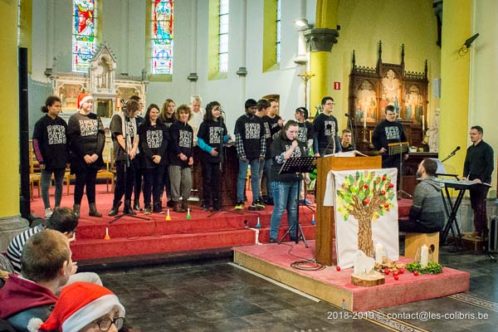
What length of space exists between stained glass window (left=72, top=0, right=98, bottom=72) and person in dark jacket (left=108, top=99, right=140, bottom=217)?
9325 mm

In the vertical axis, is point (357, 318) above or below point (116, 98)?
below

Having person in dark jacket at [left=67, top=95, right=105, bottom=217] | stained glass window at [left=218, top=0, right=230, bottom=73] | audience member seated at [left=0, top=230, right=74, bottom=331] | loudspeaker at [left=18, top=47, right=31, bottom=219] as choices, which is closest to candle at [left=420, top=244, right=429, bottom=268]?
person in dark jacket at [left=67, top=95, right=105, bottom=217]

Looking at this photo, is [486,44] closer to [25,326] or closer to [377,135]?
[377,135]

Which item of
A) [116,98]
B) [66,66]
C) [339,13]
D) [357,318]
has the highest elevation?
[339,13]

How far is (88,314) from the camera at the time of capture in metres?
2.08

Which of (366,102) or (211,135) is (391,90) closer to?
(366,102)

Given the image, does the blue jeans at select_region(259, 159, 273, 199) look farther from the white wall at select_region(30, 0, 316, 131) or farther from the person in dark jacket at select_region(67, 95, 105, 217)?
the white wall at select_region(30, 0, 316, 131)

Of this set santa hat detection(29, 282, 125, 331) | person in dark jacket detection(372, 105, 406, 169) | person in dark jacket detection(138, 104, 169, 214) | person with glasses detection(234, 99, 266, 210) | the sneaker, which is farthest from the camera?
person in dark jacket detection(372, 105, 406, 169)

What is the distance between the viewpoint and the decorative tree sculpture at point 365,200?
5.66 m

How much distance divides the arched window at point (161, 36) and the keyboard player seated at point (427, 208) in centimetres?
1162

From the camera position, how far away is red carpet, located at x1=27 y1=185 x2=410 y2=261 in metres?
6.56

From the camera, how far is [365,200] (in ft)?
19.1

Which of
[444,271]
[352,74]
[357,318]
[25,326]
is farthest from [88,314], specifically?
[352,74]

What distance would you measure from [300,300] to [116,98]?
34.0 ft
